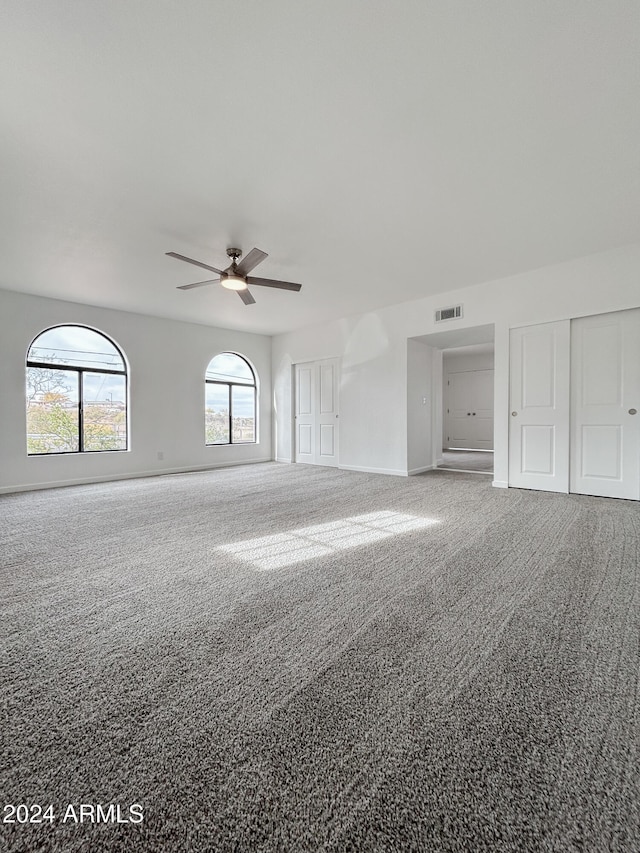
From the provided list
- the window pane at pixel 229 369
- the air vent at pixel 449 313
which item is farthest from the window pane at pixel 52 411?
the air vent at pixel 449 313

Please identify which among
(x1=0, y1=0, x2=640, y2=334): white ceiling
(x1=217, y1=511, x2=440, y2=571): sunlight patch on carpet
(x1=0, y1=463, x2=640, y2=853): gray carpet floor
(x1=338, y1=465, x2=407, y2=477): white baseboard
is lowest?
(x1=0, y1=463, x2=640, y2=853): gray carpet floor

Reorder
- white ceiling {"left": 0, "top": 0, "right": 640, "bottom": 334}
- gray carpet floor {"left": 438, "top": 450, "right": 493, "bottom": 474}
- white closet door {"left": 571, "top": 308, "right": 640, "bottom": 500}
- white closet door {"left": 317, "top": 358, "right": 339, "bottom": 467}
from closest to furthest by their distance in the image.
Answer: white ceiling {"left": 0, "top": 0, "right": 640, "bottom": 334}
white closet door {"left": 571, "top": 308, "right": 640, "bottom": 500}
gray carpet floor {"left": 438, "top": 450, "right": 493, "bottom": 474}
white closet door {"left": 317, "top": 358, "right": 339, "bottom": 467}

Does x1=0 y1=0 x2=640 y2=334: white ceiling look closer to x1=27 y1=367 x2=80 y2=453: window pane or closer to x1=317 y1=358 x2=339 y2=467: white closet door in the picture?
x1=27 y1=367 x2=80 y2=453: window pane

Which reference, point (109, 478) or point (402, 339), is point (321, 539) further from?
point (109, 478)

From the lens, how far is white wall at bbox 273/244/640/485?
4.36m

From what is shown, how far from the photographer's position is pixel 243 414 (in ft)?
26.8

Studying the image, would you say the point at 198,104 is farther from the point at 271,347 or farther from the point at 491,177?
the point at 271,347

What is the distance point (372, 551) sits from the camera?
285 centimetres

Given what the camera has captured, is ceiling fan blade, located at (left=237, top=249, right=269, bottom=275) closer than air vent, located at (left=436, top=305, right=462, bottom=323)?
Yes

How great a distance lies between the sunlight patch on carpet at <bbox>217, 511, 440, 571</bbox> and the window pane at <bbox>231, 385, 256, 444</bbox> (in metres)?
4.75

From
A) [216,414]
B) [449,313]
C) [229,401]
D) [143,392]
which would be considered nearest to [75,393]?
[143,392]

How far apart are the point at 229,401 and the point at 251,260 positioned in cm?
451

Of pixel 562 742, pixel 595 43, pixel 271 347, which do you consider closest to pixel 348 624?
pixel 562 742

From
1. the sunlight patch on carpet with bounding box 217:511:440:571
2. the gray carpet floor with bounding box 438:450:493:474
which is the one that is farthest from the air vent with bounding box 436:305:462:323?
the sunlight patch on carpet with bounding box 217:511:440:571
